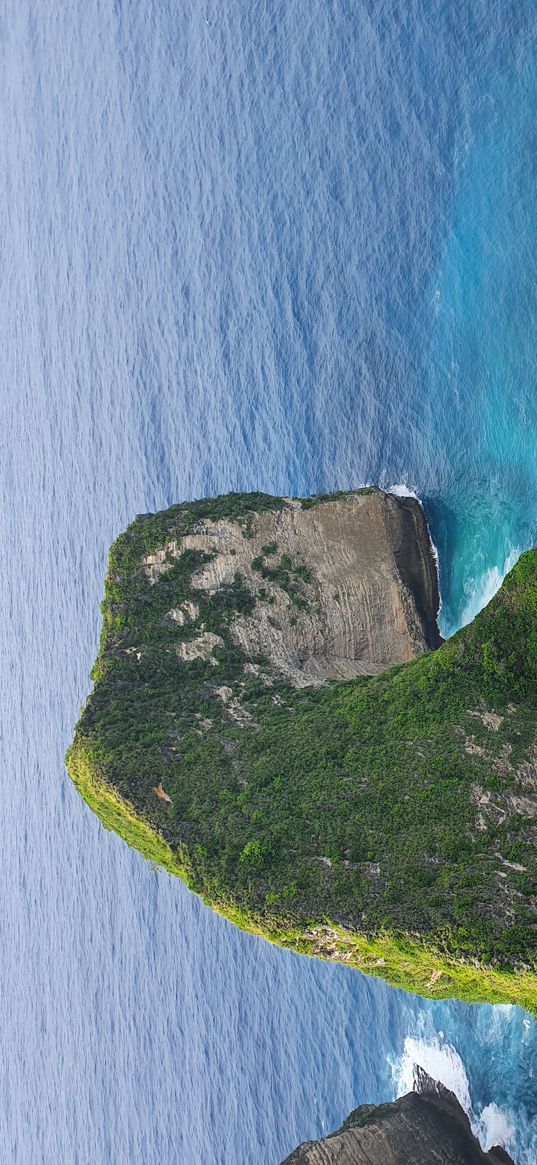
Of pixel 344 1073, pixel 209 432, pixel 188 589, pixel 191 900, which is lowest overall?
pixel 344 1073

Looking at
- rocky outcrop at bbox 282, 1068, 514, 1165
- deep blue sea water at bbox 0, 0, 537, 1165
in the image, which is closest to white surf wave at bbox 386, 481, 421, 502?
deep blue sea water at bbox 0, 0, 537, 1165

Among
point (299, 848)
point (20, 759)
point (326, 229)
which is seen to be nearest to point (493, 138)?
point (326, 229)

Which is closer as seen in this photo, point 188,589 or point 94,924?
point 188,589

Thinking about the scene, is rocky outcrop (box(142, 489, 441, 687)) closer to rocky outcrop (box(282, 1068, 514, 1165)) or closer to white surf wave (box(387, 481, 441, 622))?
white surf wave (box(387, 481, 441, 622))

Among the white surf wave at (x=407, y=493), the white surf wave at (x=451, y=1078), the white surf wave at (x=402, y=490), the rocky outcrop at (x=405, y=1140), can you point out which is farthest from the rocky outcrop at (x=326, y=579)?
the rocky outcrop at (x=405, y=1140)

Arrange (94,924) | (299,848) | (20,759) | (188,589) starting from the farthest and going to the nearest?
(20,759)
(94,924)
(188,589)
(299,848)

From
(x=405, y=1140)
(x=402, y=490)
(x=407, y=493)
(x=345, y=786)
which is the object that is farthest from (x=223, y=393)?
(x=405, y=1140)

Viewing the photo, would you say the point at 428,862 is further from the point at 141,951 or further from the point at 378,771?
the point at 141,951
